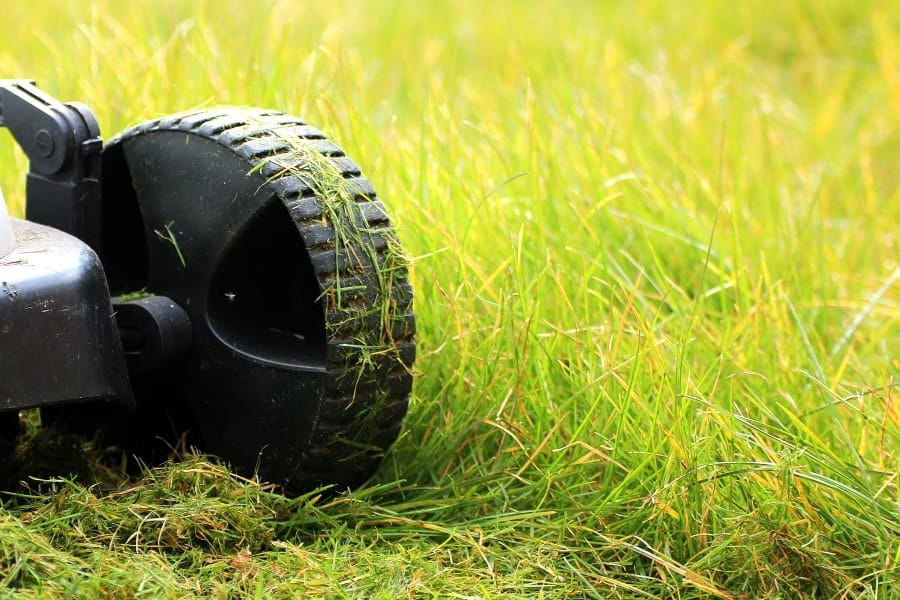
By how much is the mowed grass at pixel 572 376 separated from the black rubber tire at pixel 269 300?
3.5 inches

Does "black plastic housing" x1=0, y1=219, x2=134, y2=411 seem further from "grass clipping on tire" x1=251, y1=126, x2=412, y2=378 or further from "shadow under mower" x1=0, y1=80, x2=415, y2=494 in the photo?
"grass clipping on tire" x1=251, y1=126, x2=412, y2=378

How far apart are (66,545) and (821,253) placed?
1.97m

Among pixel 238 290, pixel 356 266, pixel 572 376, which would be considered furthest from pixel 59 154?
pixel 572 376

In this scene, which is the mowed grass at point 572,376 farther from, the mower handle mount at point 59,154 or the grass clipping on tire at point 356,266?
the mower handle mount at point 59,154

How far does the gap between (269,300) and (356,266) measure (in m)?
0.21

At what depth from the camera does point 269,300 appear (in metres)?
2.01

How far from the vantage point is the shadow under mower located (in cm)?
187

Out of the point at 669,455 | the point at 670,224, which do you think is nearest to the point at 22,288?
the point at 669,455

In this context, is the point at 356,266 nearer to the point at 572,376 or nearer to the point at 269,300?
the point at 269,300

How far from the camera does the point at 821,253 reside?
302 centimetres

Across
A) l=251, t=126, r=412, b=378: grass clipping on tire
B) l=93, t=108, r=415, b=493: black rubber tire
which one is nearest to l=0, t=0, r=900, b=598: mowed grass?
l=93, t=108, r=415, b=493: black rubber tire

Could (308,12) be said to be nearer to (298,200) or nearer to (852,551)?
(298,200)

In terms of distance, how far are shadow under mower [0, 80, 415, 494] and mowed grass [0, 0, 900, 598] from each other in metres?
0.10

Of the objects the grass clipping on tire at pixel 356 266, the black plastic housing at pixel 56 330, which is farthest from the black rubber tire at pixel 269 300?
the black plastic housing at pixel 56 330
